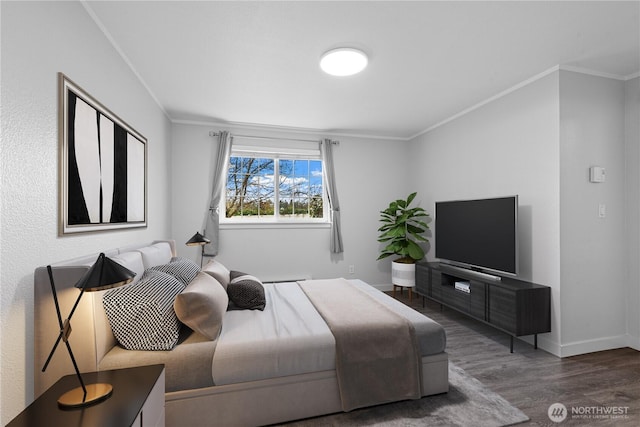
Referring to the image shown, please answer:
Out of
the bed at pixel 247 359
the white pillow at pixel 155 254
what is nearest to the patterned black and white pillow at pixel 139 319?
the bed at pixel 247 359

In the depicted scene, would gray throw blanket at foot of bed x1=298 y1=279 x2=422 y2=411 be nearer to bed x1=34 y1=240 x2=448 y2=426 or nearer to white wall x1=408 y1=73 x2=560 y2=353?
bed x1=34 y1=240 x2=448 y2=426

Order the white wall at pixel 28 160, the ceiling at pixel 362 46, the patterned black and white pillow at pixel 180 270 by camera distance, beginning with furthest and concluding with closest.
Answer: the patterned black and white pillow at pixel 180 270 < the ceiling at pixel 362 46 < the white wall at pixel 28 160

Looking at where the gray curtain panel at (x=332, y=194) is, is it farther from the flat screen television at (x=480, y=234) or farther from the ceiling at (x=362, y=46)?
the flat screen television at (x=480, y=234)

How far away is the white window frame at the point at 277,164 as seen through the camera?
4.39 meters

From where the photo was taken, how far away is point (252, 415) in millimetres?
1690

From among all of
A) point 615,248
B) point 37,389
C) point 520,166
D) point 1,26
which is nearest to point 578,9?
point 520,166

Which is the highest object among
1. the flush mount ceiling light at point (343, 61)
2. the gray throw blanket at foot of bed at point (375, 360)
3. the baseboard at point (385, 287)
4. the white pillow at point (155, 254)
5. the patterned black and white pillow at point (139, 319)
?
the flush mount ceiling light at point (343, 61)

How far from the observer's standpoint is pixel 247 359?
1.70 m

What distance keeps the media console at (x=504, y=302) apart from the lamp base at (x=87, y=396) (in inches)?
115

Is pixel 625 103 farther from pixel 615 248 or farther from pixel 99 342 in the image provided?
pixel 99 342

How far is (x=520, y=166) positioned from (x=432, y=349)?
85.5 inches

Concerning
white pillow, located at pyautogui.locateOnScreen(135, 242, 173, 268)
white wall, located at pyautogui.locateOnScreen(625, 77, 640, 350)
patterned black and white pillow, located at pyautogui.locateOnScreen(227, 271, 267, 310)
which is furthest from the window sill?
white wall, located at pyautogui.locateOnScreen(625, 77, 640, 350)

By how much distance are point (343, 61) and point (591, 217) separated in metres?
2.69

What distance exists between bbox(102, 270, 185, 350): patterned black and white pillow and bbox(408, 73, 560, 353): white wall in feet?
10.4
